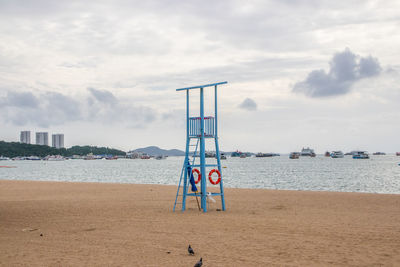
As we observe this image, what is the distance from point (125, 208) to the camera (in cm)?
1728

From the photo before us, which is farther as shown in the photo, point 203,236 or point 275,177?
point 275,177

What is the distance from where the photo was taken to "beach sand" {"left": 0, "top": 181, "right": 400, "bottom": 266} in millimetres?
8423

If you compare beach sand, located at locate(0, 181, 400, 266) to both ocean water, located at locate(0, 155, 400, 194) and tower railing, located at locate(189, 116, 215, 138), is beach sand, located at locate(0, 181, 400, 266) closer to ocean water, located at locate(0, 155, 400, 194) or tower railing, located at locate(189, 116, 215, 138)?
tower railing, located at locate(189, 116, 215, 138)

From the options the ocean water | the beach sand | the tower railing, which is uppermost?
the tower railing

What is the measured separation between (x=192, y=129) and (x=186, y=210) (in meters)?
3.25

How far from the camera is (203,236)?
10.8m

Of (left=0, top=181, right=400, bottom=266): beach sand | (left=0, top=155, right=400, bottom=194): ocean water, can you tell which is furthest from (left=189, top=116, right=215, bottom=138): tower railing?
(left=0, top=155, right=400, bottom=194): ocean water

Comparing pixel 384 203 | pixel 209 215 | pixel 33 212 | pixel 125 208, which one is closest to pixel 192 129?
pixel 209 215

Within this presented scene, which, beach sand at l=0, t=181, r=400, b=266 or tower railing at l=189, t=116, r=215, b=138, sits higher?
tower railing at l=189, t=116, r=215, b=138

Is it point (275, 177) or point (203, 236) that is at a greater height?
point (203, 236)

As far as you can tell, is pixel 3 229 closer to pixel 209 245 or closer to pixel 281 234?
pixel 209 245

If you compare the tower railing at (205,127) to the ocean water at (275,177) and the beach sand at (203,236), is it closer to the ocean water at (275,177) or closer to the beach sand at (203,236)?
the beach sand at (203,236)

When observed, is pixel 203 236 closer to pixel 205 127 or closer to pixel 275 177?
pixel 205 127

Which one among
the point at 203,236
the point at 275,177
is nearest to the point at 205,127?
the point at 203,236
